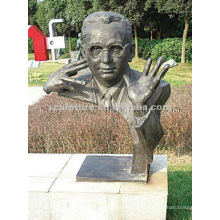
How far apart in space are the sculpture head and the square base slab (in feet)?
3.37

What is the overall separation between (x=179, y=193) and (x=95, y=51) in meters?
2.24

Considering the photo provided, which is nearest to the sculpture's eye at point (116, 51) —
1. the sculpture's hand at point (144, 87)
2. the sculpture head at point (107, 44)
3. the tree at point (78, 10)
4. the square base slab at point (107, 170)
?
the sculpture head at point (107, 44)

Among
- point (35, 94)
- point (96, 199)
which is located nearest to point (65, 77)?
point (96, 199)

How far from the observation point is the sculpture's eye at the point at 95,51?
276cm

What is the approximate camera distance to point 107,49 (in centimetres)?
271

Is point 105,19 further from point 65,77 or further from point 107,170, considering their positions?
point 107,170

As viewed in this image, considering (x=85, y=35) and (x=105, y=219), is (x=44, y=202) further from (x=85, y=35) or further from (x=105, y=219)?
(x=85, y=35)

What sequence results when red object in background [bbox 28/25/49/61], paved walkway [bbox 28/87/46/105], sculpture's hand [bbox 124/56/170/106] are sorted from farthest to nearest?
red object in background [bbox 28/25/49/61], paved walkway [bbox 28/87/46/105], sculpture's hand [bbox 124/56/170/106]

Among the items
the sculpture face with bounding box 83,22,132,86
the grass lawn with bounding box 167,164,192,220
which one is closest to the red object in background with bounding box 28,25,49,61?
the grass lawn with bounding box 167,164,192,220

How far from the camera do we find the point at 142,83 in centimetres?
273

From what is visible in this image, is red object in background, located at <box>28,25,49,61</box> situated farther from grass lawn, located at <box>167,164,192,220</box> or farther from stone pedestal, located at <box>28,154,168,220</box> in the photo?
stone pedestal, located at <box>28,154,168,220</box>

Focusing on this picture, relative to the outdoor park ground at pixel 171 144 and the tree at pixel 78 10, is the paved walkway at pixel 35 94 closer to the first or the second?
the outdoor park ground at pixel 171 144

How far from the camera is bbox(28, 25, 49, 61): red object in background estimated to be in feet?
53.1

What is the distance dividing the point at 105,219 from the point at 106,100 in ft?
4.03
